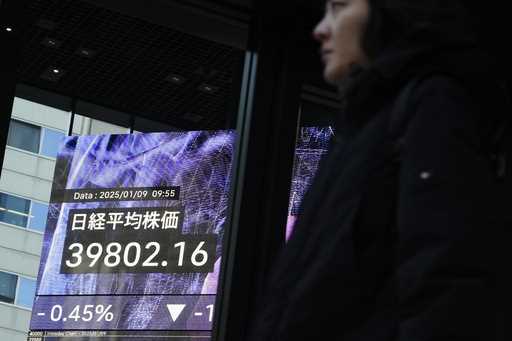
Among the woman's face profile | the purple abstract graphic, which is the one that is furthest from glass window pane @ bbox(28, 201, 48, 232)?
the woman's face profile

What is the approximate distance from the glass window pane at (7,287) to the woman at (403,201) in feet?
28.7

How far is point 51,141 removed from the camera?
36.4 feet

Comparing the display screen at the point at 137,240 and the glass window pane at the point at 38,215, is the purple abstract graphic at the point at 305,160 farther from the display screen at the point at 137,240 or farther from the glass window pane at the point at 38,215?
the glass window pane at the point at 38,215

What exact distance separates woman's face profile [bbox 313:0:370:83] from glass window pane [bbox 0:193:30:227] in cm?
846

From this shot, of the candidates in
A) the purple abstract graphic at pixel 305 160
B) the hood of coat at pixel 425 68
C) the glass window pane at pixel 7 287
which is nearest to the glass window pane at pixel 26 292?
the glass window pane at pixel 7 287

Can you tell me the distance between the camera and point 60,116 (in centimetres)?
1118

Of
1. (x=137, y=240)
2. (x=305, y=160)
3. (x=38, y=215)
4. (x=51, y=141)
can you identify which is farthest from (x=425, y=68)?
(x=51, y=141)

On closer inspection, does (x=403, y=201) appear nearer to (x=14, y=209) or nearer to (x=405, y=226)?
(x=405, y=226)

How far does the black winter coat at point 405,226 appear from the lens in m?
1.45

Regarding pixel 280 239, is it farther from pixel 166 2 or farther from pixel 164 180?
pixel 164 180

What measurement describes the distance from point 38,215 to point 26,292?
738mm

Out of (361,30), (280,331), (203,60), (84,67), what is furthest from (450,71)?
(84,67)

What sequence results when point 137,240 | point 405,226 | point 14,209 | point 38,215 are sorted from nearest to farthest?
point 405,226
point 14,209
point 137,240
point 38,215

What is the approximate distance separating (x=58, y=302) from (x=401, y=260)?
9371 millimetres
